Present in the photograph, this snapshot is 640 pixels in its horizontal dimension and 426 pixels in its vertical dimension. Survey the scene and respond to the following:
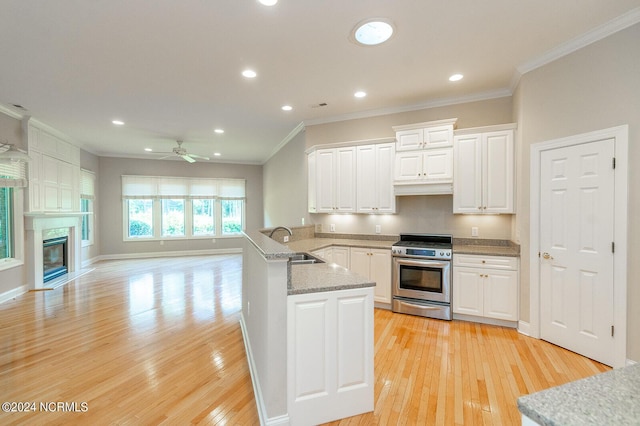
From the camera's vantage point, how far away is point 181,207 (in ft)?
29.0

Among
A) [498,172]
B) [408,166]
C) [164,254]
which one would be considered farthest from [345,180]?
[164,254]

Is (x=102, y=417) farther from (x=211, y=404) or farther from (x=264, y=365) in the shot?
(x=264, y=365)

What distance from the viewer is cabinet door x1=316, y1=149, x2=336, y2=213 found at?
15.0 feet

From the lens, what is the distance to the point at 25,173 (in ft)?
15.9

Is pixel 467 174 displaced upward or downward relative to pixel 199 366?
upward

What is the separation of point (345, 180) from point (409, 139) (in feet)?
3.62

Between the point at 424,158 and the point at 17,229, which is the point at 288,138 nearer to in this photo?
the point at 424,158

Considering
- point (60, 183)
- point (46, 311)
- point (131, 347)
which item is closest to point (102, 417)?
point (131, 347)

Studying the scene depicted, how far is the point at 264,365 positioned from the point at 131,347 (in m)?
1.95

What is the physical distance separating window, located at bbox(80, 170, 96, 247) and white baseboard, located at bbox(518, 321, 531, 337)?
8.84 m

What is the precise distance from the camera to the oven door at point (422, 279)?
3.58 metres

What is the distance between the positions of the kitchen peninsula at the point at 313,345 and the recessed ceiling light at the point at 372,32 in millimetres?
2007

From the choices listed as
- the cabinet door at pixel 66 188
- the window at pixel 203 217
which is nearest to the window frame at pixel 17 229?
the cabinet door at pixel 66 188

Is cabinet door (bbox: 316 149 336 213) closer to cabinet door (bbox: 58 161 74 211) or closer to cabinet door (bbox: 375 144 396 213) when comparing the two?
cabinet door (bbox: 375 144 396 213)
